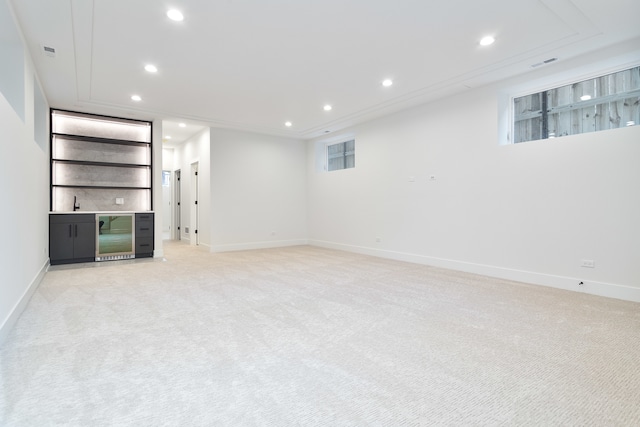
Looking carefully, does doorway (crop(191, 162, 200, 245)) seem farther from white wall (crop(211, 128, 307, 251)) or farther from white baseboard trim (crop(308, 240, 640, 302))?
white baseboard trim (crop(308, 240, 640, 302))

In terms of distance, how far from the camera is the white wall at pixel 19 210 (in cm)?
256

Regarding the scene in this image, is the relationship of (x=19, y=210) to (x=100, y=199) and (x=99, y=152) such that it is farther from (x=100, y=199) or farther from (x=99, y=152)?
(x=99, y=152)

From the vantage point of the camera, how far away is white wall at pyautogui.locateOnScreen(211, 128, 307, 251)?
7.37 m

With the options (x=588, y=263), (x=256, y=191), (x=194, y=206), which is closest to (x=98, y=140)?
(x=194, y=206)

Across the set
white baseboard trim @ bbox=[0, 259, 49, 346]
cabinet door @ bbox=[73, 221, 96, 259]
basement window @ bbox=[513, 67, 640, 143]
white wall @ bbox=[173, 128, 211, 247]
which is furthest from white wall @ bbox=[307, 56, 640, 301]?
white baseboard trim @ bbox=[0, 259, 49, 346]

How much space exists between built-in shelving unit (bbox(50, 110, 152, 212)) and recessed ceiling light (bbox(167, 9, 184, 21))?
426cm

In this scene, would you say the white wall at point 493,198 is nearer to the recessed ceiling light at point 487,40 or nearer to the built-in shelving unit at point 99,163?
the recessed ceiling light at point 487,40

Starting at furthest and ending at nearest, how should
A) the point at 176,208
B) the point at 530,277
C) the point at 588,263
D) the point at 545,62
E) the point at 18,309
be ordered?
1. the point at 176,208
2. the point at 530,277
3. the point at 545,62
4. the point at 588,263
5. the point at 18,309

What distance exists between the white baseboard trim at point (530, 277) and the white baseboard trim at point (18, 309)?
5.33 metres

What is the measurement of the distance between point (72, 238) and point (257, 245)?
3.61m

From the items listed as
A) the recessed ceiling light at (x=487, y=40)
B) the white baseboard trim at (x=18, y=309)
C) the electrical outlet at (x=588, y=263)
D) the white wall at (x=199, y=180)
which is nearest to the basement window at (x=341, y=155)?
the white wall at (x=199, y=180)

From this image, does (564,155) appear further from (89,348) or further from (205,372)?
(89,348)

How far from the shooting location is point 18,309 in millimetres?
2963

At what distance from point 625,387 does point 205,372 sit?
2.52m
